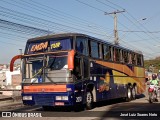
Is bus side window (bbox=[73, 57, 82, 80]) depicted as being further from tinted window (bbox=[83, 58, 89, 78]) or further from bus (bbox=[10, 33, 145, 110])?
tinted window (bbox=[83, 58, 89, 78])

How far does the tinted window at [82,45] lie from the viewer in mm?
15570

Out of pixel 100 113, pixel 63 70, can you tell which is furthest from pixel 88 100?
pixel 63 70

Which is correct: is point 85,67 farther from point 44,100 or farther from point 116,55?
point 116,55

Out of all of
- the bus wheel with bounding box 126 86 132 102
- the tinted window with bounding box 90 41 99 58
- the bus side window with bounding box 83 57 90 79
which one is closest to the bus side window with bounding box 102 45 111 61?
the tinted window with bounding box 90 41 99 58

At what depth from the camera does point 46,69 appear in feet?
49.4

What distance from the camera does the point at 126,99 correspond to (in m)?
23.3

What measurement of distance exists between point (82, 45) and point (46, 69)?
6.97 feet

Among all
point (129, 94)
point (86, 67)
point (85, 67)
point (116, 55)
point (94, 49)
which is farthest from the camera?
point (129, 94)

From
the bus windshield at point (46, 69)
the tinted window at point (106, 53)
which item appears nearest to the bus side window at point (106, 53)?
the tinted window at point (106, 53)

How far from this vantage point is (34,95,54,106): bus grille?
48.9 feet

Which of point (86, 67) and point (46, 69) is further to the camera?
point (86, 67)

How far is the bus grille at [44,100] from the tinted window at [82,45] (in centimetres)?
250

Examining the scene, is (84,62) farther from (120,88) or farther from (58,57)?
(120,88)

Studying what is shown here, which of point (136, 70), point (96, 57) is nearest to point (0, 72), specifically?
point (136, 70)
